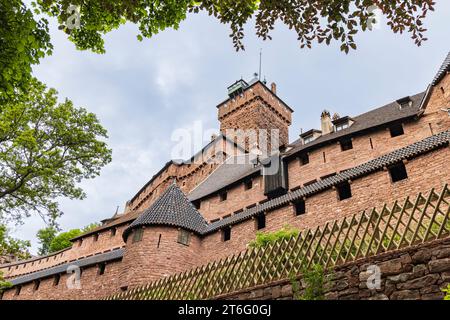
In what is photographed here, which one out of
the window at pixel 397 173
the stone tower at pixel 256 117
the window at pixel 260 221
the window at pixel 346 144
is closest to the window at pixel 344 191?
the window at pixel 397 173

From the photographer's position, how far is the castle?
53.5ft

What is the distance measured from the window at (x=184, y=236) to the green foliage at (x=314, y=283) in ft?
40.1

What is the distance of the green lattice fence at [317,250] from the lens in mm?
7641

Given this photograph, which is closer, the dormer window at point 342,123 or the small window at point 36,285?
the dormer window at point 342,123

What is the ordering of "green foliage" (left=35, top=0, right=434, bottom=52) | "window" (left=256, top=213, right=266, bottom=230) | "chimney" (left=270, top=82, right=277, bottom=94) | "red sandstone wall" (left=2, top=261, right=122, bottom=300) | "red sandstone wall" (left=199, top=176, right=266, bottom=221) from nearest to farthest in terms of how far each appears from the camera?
"green foliage" (left=35, top=0, right=434, bottom=52), "window" (left=256, top=213, right=266, bottom=230), "red sandstone wall" (left=2, top=261, right=122, bottom=300), "red sandstone wall" (left=199, top=176, right=266, bottom=221), "chimney" (left=270, top=82, right=277, bottom=94)

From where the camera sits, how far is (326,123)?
2698 centimetres

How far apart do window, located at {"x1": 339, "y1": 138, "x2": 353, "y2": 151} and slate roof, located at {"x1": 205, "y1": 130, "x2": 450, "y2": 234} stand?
174 inches

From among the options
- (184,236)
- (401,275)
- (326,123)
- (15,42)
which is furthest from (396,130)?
(15,42)

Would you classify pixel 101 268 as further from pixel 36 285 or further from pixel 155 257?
pixel 36 285

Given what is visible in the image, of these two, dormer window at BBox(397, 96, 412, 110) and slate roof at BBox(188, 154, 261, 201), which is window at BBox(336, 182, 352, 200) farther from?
dormer window at BBox(397, 96, 412, 110)

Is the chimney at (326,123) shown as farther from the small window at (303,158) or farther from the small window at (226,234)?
the small window at (226,234)

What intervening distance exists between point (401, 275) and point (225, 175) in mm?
23616

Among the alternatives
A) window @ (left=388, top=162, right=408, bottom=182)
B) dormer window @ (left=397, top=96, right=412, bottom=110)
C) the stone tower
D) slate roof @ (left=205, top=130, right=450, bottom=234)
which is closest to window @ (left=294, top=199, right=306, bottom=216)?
slate roof @ (left=205, top=130, right=450, bottom=234)

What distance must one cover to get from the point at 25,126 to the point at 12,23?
43.3 ft
